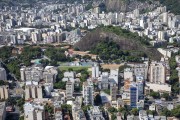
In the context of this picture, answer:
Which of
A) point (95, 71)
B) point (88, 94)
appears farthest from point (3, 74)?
point (88, 94)

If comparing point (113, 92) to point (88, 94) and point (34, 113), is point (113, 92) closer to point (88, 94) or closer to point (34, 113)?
point (88, 94)

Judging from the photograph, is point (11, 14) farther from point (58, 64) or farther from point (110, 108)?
point (110, 108)

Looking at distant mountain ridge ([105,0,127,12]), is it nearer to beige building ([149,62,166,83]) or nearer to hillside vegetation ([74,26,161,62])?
hillside vegetation ([74,26,161,62])

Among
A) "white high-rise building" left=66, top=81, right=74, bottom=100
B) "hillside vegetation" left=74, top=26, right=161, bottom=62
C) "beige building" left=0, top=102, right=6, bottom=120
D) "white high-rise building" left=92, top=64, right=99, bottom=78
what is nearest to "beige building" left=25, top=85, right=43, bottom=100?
"white high-rise building" left=66, top=81, right=74, bottom=100

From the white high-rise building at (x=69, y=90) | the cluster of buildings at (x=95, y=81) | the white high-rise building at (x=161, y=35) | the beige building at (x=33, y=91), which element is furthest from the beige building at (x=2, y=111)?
the white high-rise building at (x=161, y=35)

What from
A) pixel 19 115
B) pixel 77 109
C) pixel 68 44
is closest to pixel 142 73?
pixel 77 109

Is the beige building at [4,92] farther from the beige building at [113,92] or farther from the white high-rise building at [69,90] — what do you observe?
the beige building at [113,92]
